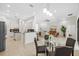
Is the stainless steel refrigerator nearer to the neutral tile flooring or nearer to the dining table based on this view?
the neutral tile flooring

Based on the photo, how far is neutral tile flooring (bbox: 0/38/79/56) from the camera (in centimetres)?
199

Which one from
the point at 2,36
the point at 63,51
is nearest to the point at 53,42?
the point at 63,51

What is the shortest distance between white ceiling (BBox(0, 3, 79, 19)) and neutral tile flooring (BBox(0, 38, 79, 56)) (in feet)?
1.62

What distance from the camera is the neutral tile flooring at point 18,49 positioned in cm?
199

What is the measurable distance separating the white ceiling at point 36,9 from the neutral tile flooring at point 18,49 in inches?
19.5

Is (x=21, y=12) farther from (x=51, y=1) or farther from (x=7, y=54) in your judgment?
(x=7, y=54)

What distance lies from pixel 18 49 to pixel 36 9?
2.57 ft

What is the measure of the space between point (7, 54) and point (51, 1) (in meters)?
1.22

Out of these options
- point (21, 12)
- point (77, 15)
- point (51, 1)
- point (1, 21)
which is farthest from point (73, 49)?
point (1, 21)

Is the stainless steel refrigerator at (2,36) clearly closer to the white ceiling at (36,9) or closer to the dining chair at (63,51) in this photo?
the white ceiling at (36,9)

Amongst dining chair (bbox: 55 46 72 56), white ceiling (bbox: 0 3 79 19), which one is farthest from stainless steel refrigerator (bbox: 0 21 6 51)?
dining chair (bbox: 55 46 72 56)

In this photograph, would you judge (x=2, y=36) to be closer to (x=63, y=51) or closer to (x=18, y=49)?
(x=18, y=49)

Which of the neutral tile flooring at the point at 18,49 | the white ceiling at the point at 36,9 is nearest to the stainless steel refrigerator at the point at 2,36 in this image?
the neutral tile flooring at the point at 18,49

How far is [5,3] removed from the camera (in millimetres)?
1984
